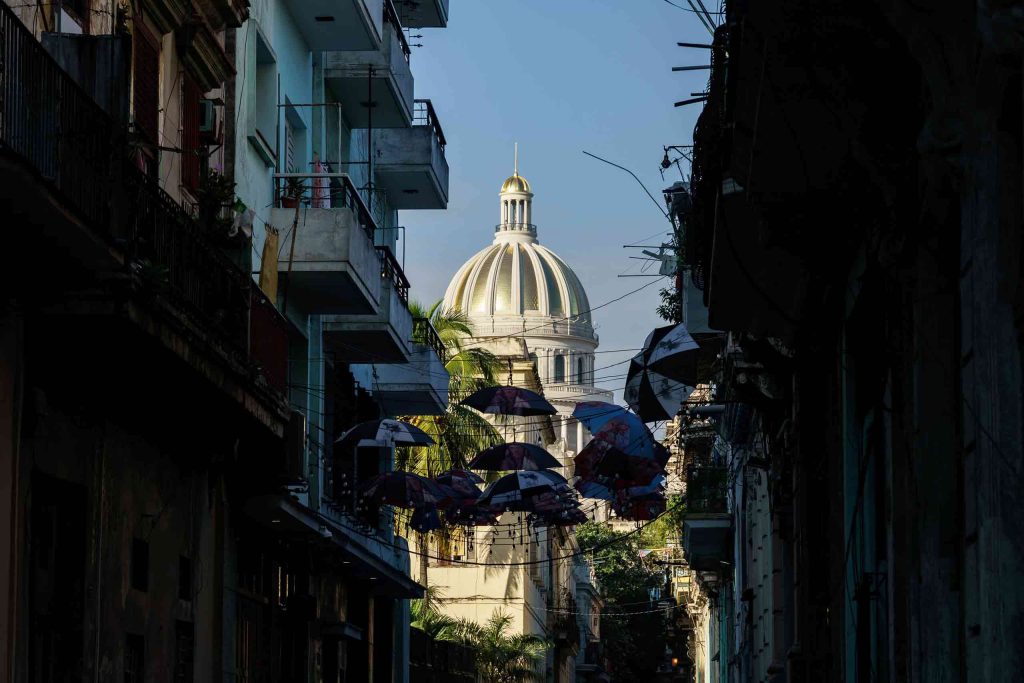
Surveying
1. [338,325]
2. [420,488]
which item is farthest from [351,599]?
[338,325]

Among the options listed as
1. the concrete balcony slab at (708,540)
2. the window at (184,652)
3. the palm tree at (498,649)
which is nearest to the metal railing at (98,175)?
the window at (184,652)

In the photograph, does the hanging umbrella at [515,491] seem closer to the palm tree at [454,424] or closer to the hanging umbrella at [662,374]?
the hanging umbrella at [662,374]

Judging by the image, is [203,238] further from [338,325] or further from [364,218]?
[338,325]

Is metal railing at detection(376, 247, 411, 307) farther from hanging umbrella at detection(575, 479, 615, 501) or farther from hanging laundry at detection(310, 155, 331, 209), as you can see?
hanging umbrella at detection(575, 479, 615, 501)

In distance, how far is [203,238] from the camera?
48.9 ft

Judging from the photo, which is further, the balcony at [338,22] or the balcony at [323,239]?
the balcony at [338,22]

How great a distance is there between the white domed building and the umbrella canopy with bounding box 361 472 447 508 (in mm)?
105202

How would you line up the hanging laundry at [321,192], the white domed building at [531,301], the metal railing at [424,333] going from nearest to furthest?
the hanging laundry at [321,192], the metal railing at [424,333], the white domed building at [531,301]

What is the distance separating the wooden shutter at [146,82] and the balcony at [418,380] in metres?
12.4

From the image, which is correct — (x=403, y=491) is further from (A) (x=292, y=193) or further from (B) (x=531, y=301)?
(B) (x=531, y=301)

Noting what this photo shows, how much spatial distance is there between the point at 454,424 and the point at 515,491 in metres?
14.7

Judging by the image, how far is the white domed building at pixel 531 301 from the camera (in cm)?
13412

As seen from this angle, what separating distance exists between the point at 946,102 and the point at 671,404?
14.1 metres

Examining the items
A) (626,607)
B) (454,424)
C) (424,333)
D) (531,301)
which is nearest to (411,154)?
(424,333)
